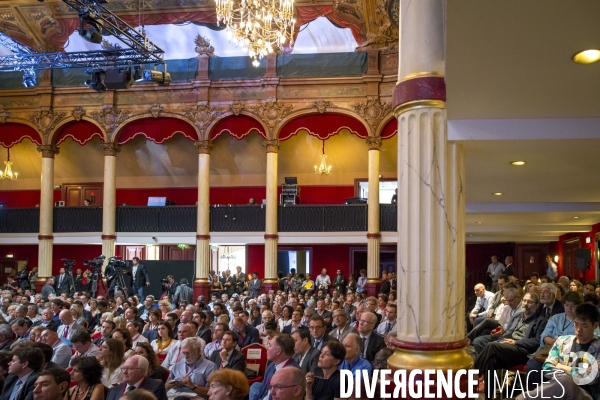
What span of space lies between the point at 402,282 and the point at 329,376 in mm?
1047

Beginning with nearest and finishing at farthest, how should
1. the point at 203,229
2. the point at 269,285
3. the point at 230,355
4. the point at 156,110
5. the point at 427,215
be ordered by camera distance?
the point at 427,215 → the point at 230,355 → the point at 269,285 → the point at 203,229 → the point at 156,110

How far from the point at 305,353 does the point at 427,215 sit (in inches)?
89.3

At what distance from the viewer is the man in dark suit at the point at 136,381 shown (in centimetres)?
471

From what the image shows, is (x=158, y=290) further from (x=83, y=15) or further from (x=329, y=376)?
(x=329, y=376)

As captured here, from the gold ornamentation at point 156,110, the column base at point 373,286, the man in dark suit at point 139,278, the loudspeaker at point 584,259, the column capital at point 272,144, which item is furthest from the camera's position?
the gold ornamentation at point 156,110

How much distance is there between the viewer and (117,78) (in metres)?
14.3

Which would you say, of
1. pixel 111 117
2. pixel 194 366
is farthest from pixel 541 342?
pixel 111 117

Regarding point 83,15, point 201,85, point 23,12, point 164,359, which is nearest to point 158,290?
point 201,85

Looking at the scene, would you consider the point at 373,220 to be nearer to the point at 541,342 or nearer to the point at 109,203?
the point at 109,203

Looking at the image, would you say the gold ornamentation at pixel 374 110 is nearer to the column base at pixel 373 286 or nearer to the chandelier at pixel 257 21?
the column base at pixel 373 286

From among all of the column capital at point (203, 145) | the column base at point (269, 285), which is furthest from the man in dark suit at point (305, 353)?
the column capital at point (203, 145)

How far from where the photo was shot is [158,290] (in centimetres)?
1706

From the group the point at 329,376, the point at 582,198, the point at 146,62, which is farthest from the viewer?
the point at 146,62

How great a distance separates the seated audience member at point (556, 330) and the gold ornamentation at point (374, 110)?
39.1 ft
